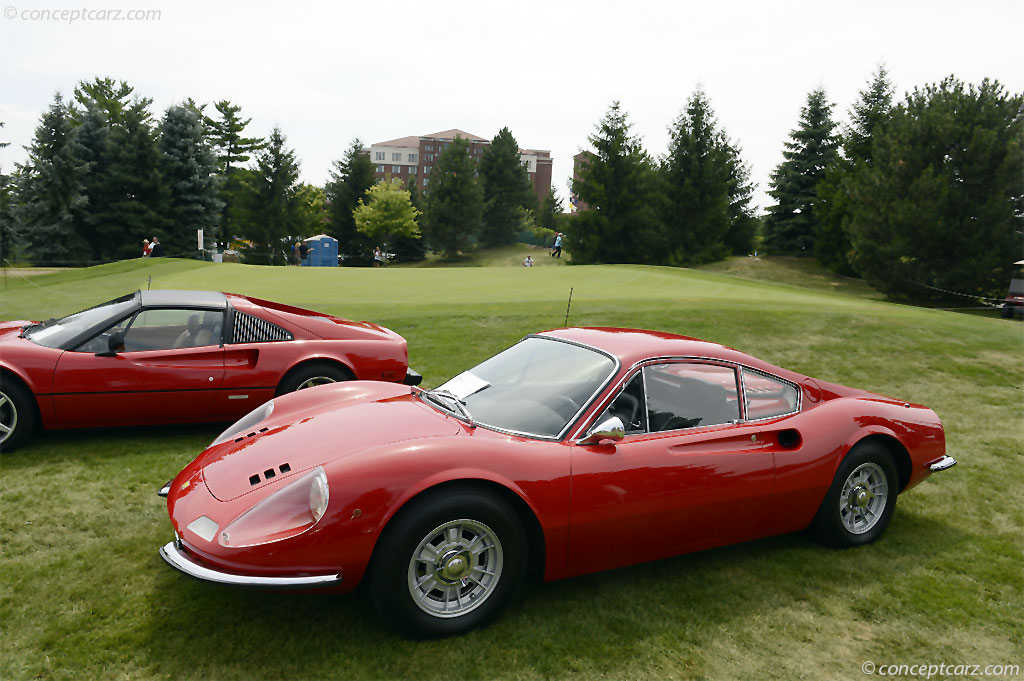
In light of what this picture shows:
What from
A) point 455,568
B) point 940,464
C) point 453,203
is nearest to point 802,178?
point 453,203

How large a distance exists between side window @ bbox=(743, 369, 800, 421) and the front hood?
5.91 ft

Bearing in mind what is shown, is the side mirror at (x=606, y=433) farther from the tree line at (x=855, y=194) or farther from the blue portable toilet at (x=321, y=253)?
the blue portable toilet at (x=321, y=253)

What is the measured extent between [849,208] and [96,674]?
38.9 metres

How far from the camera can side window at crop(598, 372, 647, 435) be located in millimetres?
3658

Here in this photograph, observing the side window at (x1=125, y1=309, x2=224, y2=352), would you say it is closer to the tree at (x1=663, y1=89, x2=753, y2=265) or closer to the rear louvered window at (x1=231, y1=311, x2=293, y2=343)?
the rear louvered window at (x1=231, y1=311, x2=293, y2=343)

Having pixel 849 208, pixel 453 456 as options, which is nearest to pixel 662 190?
pixel 849 208

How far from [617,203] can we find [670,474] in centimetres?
4448

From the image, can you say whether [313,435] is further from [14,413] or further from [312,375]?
[14,413]

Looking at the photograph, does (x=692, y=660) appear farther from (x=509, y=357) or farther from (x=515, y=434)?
(x=509, y=357)

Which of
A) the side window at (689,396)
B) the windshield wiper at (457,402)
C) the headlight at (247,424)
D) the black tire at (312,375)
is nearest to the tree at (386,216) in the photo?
the black tire at (312,375)

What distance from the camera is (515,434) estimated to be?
136 inches

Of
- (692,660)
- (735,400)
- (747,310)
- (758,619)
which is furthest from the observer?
(747,310)

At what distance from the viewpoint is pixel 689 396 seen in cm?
397
